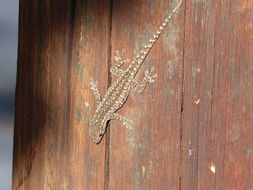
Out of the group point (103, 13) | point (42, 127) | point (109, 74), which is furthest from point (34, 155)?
point (103, 13)

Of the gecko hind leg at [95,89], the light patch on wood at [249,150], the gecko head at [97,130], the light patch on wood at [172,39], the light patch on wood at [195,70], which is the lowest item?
the light patch on wood at [249,150]

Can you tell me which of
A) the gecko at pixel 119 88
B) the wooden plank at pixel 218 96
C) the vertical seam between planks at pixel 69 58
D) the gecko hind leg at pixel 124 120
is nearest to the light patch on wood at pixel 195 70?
the wooden plank at pixel 218 96

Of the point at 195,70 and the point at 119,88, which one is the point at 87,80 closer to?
the point at 119,88

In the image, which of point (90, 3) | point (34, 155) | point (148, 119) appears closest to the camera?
point (148, 119)

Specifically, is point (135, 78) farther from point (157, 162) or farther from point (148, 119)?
point (157, 162)

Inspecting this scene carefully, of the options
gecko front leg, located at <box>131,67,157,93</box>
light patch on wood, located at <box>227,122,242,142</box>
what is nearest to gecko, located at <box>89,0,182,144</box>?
gecko front leg, located at <box>131,67,157,93</box>

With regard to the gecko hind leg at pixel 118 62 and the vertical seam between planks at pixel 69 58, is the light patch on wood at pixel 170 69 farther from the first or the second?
the vertical seam between planks at pixel 69 58

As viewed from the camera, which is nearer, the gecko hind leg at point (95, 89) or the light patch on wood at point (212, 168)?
the light patch on wood at point (212, 168)
